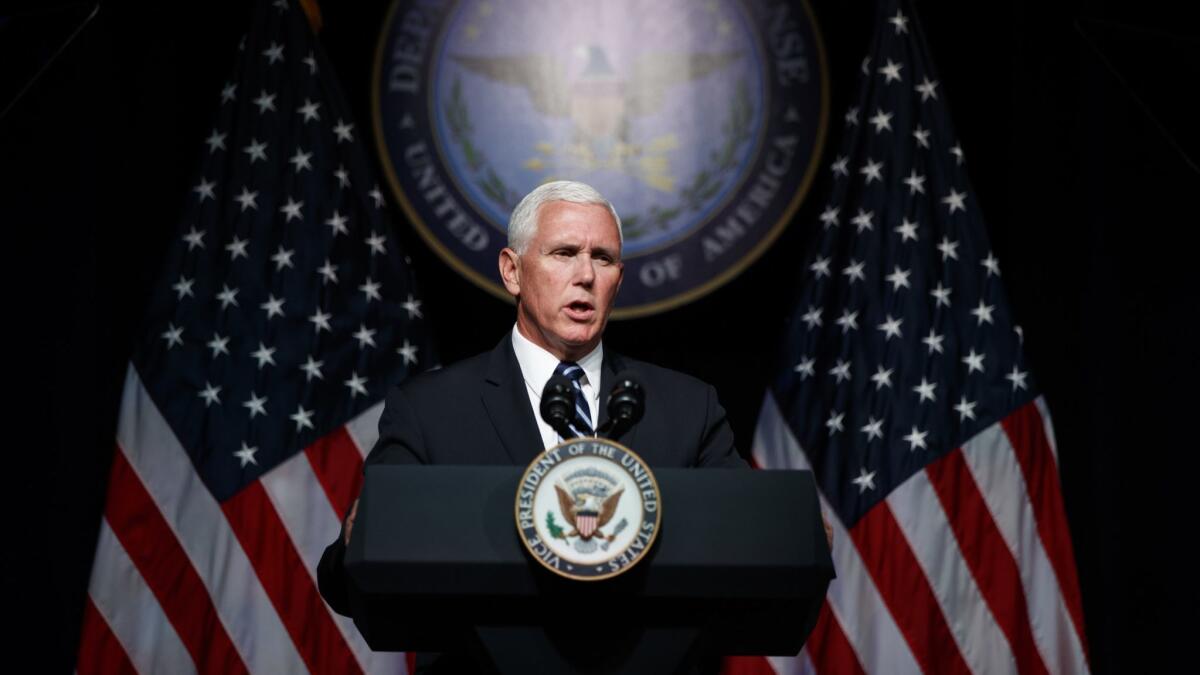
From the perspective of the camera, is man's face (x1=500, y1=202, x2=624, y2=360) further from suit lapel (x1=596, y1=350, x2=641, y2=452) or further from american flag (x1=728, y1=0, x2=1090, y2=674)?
american flag (x1=728, y1=0, x2=1090, y2=674)

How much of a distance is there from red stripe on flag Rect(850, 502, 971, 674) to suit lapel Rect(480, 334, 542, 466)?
5.57ft

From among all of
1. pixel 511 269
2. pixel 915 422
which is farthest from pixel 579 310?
pixel 915 422

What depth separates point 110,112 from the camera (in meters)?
3.66

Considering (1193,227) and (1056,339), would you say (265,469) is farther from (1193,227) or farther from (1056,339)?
(1193,227)

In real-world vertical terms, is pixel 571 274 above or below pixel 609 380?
above

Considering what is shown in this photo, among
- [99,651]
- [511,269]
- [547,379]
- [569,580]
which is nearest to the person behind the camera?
[569,580]

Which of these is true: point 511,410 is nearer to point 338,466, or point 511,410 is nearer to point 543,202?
point 543,202

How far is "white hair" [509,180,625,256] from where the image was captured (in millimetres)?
2076

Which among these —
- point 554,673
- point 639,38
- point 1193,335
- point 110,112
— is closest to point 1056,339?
point 1193,335

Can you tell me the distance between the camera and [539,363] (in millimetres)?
2082

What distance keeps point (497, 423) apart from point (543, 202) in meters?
0.41

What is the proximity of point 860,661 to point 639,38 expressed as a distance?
6.16 ft

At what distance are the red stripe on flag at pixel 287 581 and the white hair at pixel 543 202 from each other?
156cm

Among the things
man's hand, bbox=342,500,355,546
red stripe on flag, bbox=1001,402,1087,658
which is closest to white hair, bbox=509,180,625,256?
man's hand, bbox=342,500,355,546
